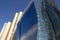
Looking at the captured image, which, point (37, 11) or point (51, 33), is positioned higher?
point (37, 11)

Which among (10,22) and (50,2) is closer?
(50,2)

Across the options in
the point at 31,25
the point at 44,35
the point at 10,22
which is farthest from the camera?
the point at 10,22

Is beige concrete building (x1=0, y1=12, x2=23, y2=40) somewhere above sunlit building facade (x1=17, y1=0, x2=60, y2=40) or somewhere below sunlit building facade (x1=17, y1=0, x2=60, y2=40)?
above

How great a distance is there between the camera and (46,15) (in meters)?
1.82

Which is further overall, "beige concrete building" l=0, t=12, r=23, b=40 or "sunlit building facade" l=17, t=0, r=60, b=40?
"beige concrete building" l=0, t=12, r=23, b=40

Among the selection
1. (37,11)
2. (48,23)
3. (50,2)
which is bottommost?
(48,23)

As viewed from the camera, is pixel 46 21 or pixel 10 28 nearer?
pixel 46 21

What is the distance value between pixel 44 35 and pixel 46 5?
1.28 feet

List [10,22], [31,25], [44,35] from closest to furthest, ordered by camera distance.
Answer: [44,35], [31,25], [10,22]

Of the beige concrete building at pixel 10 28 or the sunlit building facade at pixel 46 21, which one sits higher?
the beige concrete building at pixel 10 28

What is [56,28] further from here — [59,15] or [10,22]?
[10,22]

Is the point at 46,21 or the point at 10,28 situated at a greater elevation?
the point at 10,28

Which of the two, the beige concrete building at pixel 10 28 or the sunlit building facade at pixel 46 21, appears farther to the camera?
the beige concrete building at pixel 10 28

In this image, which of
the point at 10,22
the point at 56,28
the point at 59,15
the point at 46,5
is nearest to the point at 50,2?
the point at 46,5
